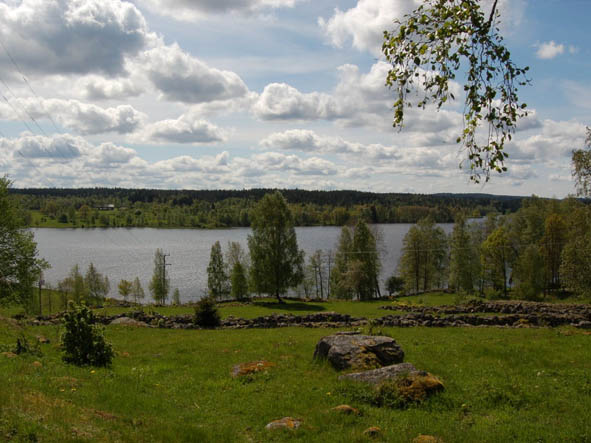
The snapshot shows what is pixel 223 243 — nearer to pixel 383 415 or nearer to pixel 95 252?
pixel 95 252

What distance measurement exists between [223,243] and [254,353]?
12228cm

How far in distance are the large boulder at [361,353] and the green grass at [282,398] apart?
478mm

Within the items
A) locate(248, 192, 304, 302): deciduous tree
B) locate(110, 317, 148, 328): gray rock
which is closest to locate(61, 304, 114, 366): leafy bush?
locate(110, 317, 148, 328): gray rock

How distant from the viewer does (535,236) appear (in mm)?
69188

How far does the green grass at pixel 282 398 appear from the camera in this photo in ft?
25.8

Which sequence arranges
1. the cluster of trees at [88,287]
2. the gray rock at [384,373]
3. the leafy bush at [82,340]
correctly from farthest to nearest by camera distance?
the cluster of trees at [88,287] → the leafy bush at [82,340] → the gray rock at [384,373]

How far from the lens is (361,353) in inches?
509

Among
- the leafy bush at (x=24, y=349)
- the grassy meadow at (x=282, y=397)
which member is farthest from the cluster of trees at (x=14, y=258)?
the leafy bush at (x=24, y=349)

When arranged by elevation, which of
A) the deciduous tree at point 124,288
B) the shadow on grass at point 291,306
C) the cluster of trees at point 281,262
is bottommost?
the deciduous tree at point 124,288

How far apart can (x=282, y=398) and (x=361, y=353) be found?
3.27 m

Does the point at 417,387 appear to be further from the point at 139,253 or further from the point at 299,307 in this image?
the point at 139,253

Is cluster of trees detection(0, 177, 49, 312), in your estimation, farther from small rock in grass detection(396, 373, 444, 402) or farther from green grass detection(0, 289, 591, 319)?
small rock in grass detection(396, 373, 444, 402)

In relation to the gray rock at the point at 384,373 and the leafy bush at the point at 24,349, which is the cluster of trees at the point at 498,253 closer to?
the gray rock at the point at 384,373

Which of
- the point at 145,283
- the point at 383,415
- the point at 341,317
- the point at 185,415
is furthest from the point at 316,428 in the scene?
the point at 145,283
